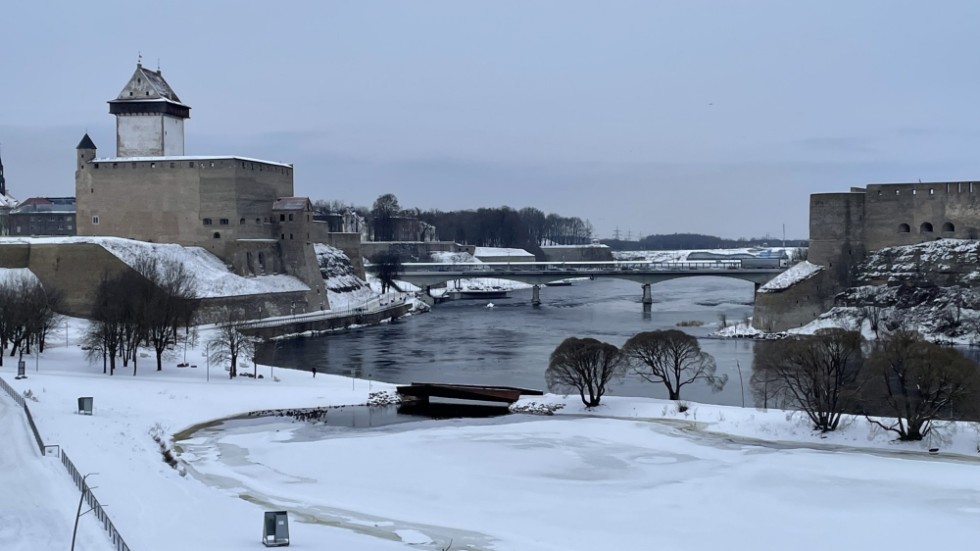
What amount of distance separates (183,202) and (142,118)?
14.1 ft

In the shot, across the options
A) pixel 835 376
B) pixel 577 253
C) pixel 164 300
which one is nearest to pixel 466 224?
pixel 577 253

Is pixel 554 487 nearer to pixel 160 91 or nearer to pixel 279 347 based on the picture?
pixel 279 347

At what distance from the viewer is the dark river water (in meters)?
22.7

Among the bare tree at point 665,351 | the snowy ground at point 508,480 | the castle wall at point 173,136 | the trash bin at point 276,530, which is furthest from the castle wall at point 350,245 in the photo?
the trash bin at point 276,530

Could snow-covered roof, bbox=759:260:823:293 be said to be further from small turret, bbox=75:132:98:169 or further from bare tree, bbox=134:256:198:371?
small turret, bbox=75:132:98:169

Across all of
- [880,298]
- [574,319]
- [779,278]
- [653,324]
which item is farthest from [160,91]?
[880,298]

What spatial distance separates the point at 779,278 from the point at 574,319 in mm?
8488

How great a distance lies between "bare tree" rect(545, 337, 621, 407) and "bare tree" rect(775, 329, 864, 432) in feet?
10.4

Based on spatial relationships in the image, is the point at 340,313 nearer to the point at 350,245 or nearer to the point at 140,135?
the point at 350,245

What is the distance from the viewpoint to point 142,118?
39.6 m

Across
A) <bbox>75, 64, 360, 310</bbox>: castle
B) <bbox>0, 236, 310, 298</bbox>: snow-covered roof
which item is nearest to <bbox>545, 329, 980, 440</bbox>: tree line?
<bbox>0, 236, 310, 298</bbox>: snow-covered roof

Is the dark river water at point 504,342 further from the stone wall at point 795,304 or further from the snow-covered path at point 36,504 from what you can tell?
the snow-covered path at point 36,504

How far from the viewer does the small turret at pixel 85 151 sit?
3903 centimetres

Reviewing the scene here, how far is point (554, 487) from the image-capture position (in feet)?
40.2
